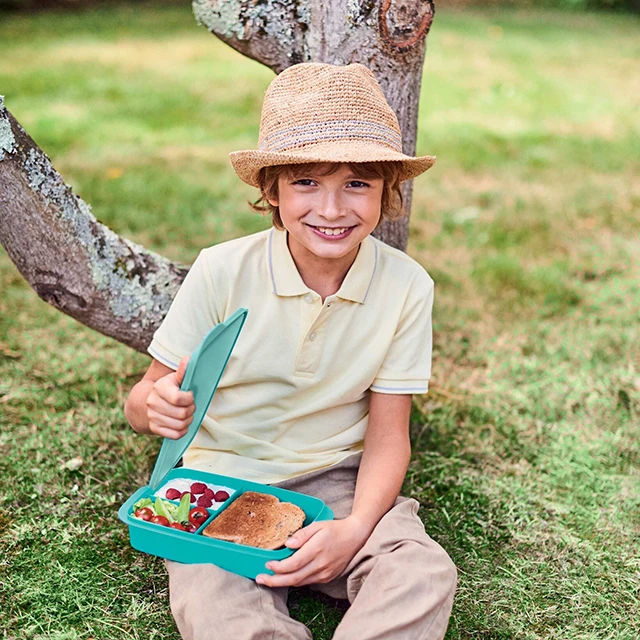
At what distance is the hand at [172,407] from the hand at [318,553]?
31 centimetres

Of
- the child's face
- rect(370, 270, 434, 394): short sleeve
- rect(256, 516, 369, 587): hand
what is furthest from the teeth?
rect(256, 516, 369, 587): hand

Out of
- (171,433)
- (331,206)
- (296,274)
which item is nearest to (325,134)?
(331,206)

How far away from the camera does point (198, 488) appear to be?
1.88 meters

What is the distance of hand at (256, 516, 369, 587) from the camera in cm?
163

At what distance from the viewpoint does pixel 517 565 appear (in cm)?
202

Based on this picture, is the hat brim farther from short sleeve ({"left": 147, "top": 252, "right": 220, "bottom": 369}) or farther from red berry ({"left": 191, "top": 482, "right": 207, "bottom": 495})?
red berry ({"left": 191, "top": 482, "right": 207, "bottom": 495})

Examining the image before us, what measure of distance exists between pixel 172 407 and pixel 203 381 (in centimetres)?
8

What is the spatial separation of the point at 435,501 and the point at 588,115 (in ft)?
15.7

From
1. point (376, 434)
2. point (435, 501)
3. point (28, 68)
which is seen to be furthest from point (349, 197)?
point (28, 68)

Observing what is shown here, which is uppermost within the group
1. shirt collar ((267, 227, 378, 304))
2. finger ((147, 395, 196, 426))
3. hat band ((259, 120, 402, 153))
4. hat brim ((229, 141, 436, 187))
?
hat band ((259, 120, 402, 153))

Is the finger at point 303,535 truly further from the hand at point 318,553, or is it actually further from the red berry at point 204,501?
the red berry at point 204,501

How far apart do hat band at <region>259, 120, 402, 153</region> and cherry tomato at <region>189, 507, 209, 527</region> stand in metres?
0.77

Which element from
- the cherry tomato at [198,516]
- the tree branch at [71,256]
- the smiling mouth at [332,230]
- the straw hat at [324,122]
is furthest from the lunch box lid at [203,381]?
the tree branch at [71,256]

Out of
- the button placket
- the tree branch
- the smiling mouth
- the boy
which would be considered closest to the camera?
the boy
